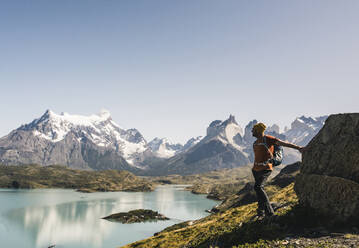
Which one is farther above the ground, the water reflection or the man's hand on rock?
the man's hand on rock

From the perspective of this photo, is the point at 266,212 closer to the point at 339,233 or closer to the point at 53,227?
the point at 339,233

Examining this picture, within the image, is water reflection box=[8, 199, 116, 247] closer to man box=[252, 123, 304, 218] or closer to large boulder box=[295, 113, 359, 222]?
man box=[252, 123, 304, 218]

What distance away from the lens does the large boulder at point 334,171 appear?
15732 mm

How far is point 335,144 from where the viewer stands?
58.4 ft

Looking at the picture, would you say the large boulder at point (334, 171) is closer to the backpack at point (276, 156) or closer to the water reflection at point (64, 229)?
the backpack at point (276, 156)

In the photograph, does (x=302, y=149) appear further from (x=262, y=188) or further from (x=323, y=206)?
(x=262, y=188)

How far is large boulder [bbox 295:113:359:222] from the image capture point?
15.7 m

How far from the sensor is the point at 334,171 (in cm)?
1764

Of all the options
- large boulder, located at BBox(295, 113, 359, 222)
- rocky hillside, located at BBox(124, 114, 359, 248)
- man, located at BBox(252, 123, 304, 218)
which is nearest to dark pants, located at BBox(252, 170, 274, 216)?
man, located at BBox(252, 123, 304, 218)

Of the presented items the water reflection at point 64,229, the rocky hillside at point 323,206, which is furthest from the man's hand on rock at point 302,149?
the water reflection at point 64,229

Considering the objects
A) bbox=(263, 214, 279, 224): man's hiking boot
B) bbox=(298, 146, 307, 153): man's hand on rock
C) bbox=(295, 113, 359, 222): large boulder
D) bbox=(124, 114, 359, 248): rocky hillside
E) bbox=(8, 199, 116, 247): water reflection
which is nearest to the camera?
bbox=(124, 114, 359, 248): rocky hillside

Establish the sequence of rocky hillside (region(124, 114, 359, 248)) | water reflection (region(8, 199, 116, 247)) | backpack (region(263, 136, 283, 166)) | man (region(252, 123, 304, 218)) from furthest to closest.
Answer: water reflection (region(8, 199, 116, 247))
backpack (region(263, 136, 283, 166))
man (region(252, 123, 304, 218))
rocky hillside (region(124, 114, 359, 248))

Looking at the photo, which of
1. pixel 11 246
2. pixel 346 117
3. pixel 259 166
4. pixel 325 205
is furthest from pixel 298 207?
pixel 11 246

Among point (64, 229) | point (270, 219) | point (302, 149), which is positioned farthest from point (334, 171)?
point (64, 229)
